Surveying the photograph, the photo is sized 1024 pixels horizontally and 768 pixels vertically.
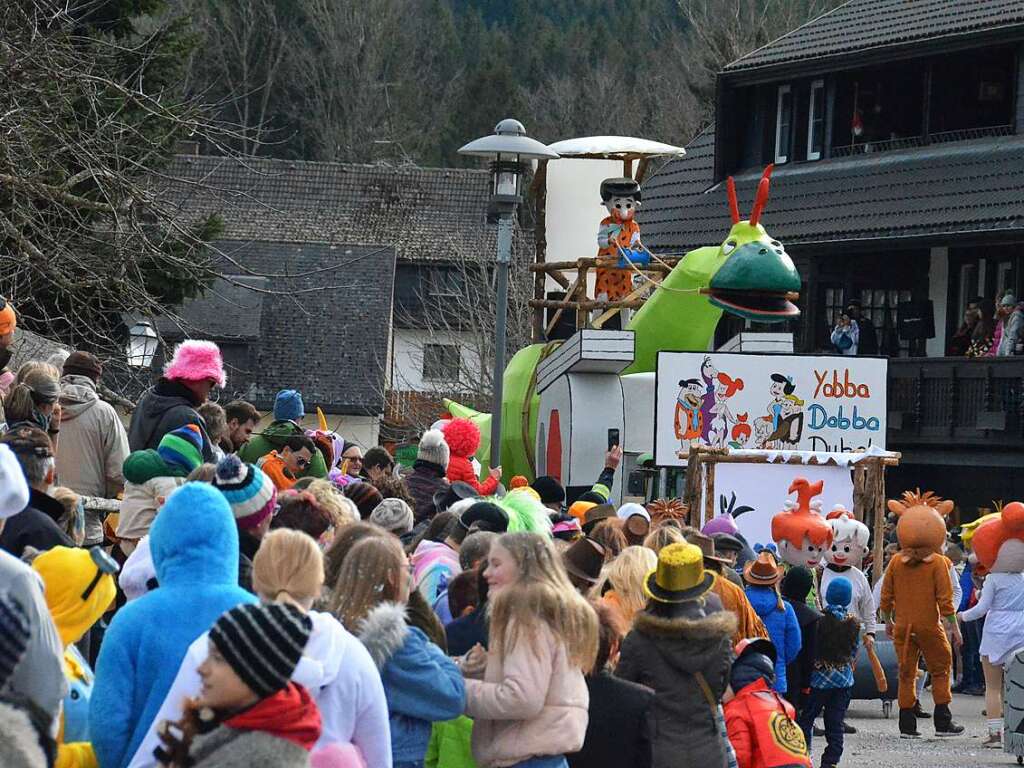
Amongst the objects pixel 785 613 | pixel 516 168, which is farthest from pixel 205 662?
pixel 516 168

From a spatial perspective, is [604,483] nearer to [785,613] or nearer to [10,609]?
[785,613]

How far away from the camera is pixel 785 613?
1045 cm

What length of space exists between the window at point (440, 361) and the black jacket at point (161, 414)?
105 ft

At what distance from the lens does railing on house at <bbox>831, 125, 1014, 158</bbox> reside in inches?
1198

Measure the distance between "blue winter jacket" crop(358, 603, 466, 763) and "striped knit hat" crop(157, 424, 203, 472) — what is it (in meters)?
2.79

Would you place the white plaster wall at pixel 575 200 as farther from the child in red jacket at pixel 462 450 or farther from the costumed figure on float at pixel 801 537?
the child in red jacket at pixel 462 450

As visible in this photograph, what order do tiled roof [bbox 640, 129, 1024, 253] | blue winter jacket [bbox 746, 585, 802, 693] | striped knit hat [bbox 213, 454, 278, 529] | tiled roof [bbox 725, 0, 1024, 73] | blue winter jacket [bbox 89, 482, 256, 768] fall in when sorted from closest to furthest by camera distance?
blue winter jacket [bbox 89, 482, 256, 768], striped knit hat [bbox 213, 454, 278, 529], blue winter jacket [bbox 746, 585, 802, 693], tiled roof [bbox 640, 129, 1024, 253], tiled roof [bbox 725, 0, 1024, 73]

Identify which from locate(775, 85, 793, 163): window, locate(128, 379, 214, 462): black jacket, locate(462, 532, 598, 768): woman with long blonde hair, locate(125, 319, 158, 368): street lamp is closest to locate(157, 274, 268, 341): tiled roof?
locate(775, 85, 793, 163): window

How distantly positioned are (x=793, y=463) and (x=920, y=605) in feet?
6.71

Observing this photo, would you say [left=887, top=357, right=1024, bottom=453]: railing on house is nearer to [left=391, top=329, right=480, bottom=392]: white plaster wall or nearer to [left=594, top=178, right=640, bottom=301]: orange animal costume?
[left=594, top=178, right=640, bottom=301]: orange animal costume

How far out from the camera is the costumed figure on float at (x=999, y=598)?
535 inches

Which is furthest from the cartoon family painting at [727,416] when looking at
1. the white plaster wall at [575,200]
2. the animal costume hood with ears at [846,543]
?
the white plaster wall at [575,200]

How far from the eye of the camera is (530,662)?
6371 mm

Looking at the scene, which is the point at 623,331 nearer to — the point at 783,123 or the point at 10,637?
the point at 10,637
